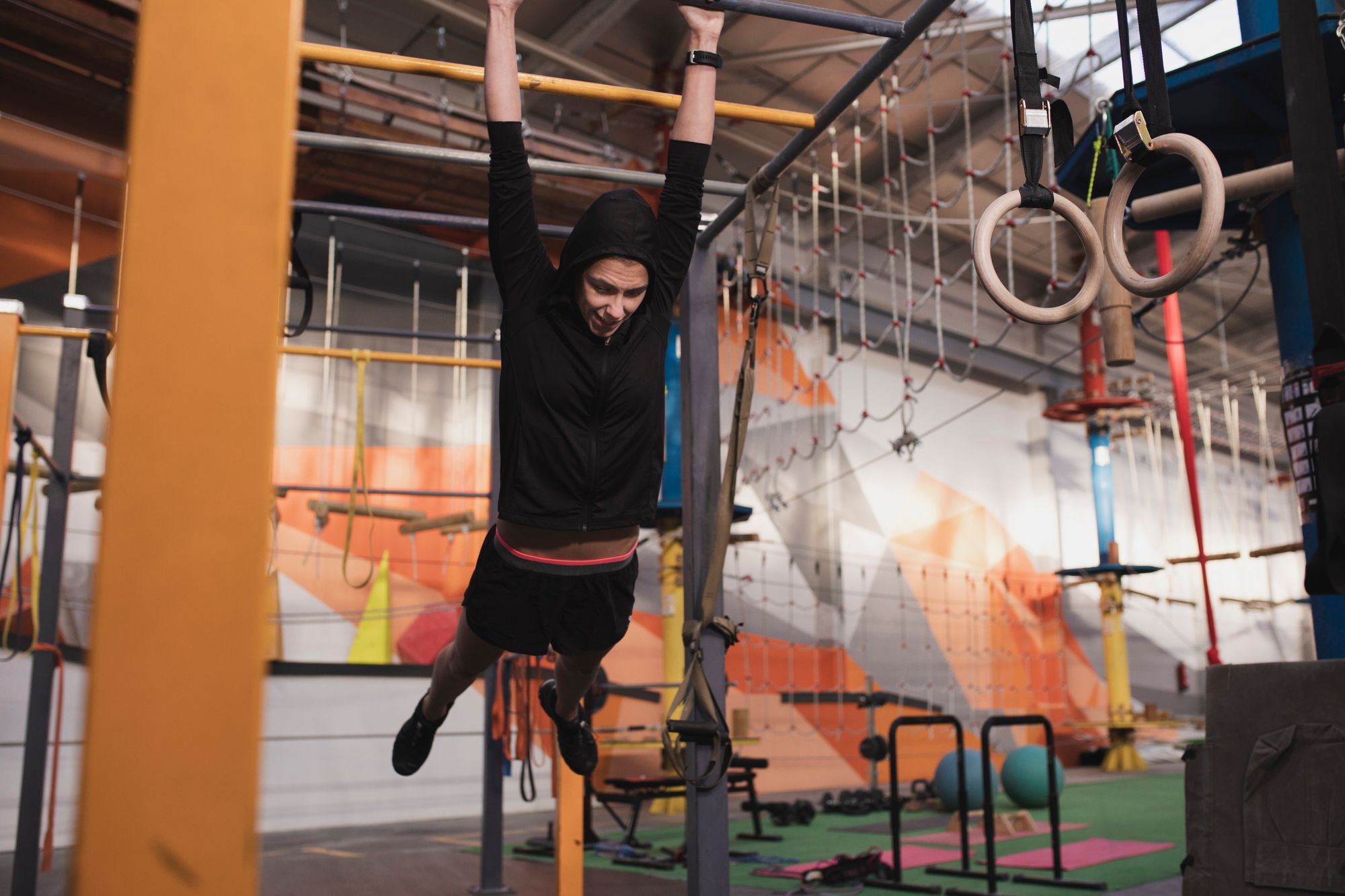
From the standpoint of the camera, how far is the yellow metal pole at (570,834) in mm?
3105

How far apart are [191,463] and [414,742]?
1.85 metres

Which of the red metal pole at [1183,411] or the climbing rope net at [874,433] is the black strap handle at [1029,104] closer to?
the red metal pole at [1183,411]

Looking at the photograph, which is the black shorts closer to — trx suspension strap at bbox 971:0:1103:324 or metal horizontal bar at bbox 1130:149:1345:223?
trx suspension strap at bbox 971:0:1103:324

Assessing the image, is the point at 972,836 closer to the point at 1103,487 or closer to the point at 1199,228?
the point at 1199,228

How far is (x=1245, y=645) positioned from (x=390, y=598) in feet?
37.9

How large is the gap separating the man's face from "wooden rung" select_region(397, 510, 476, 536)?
4.45 m

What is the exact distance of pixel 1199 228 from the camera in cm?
168

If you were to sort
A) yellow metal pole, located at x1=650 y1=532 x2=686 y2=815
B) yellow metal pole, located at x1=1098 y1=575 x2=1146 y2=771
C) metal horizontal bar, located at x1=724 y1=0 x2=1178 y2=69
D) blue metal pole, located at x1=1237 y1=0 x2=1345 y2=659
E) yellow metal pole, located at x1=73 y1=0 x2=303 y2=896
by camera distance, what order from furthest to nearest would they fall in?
yellow metal pole, located at x1=1098 y1=575 x2=1146 y2=771 < yellow metal pole, located at x1=650 y1=532 x2=686 y2=815 < metal horizontal bar, located at x1=724 y1=0 x2=1178 y2=69 < blue metal pole, located at x1=1237 y1=0 x2=1345 y2=659 < yellow metal pole, located at x1=73 y1=0 x2=303 y2=896

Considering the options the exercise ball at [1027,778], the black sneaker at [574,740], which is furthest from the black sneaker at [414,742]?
the exercise ball at [1027,778]

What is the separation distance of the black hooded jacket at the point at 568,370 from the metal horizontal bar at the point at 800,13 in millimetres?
260

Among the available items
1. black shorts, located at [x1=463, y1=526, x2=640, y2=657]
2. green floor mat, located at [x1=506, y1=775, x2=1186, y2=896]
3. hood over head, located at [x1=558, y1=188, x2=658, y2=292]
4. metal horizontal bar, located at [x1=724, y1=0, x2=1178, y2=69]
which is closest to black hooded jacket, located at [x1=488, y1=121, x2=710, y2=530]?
hood over head, located at [x1=558, y1=188, x2=658, y2=292]

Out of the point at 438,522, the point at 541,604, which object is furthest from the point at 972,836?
the point at 541,604

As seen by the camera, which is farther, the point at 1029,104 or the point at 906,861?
the point at 906,861

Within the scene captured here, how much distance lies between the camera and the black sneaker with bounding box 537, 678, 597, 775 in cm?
251
